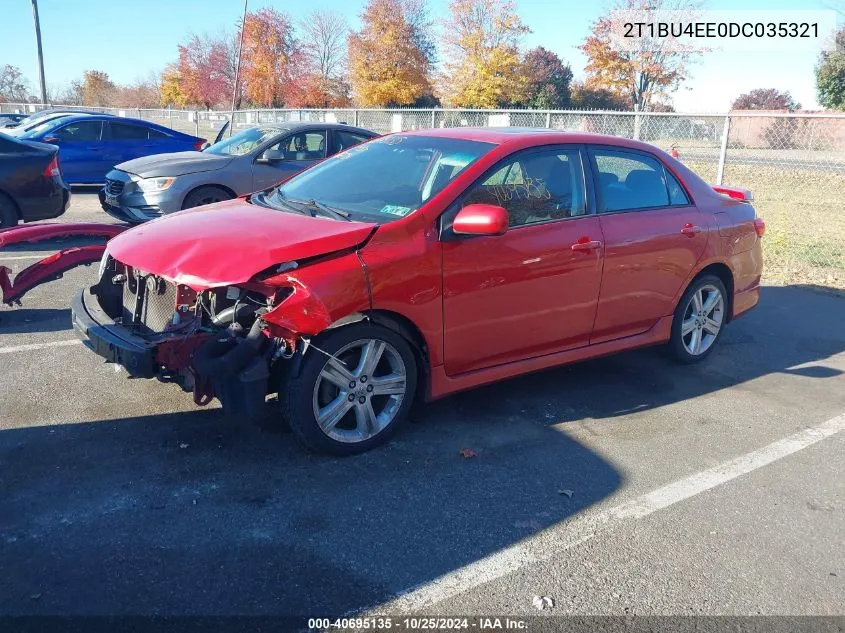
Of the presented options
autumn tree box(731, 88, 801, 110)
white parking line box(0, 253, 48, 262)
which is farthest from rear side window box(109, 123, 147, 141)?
autumn tree box(731, 88, 801, 110)

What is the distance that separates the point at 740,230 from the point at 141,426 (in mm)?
4627

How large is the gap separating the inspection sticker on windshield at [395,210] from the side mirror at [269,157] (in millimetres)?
6014

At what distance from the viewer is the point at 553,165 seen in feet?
15.6

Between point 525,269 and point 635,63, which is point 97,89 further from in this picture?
point 525,269

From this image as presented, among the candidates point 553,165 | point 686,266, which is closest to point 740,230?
point 686,266

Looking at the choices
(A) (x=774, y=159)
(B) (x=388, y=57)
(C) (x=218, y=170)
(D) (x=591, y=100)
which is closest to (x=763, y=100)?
(D) (x=591, y=100)

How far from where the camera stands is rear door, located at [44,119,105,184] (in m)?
13.6

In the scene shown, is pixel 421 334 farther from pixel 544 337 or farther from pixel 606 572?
pixel 606 572

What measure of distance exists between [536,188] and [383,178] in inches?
37.9

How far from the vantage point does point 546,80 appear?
145 feet

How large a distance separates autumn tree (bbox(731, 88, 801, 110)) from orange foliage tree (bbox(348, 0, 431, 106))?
2408 centimetres

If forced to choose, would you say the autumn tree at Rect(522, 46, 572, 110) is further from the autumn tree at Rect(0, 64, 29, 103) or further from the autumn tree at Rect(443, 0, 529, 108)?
the autumn tree at Rect(0, 64, 29, 103)

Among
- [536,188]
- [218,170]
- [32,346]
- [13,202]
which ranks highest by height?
[536,188]

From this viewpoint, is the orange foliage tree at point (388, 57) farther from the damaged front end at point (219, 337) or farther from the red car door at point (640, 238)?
the damaged front end at point (219, 337)
